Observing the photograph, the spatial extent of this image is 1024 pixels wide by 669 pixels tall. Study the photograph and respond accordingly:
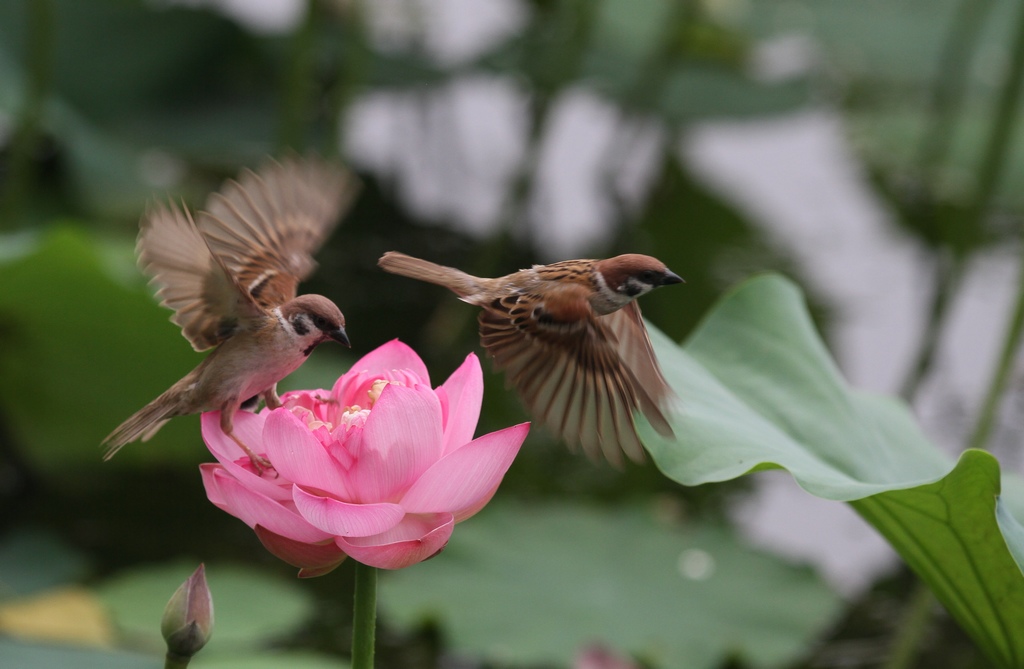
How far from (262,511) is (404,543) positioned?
86mm

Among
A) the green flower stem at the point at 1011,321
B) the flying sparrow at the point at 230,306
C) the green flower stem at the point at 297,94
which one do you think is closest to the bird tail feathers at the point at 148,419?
the flying sparrow at the point at 230,306

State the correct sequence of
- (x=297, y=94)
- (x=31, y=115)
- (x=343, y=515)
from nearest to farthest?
(x=343, y=515), (x=31, y=115), (x=297, y=94)

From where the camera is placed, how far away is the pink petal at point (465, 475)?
65 centimetres

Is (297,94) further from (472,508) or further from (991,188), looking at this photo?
(472,508)

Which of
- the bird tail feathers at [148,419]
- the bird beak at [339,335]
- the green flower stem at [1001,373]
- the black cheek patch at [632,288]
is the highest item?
the black cheek patch at [632,288]

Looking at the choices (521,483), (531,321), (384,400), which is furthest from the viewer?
(521,483)

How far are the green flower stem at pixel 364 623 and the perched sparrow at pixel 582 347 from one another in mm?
187

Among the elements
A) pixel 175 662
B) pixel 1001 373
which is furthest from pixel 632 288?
pixel 1001 373

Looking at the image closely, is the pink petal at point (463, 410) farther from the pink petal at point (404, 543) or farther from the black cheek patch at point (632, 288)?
the black cheek patch at point (632, 288)

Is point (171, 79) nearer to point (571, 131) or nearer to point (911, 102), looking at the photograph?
point (571, 131)

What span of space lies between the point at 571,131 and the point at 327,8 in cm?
87

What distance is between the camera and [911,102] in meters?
3.95

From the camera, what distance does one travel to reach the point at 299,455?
64 cm

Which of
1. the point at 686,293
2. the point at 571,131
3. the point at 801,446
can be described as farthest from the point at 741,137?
the point at 801,446
